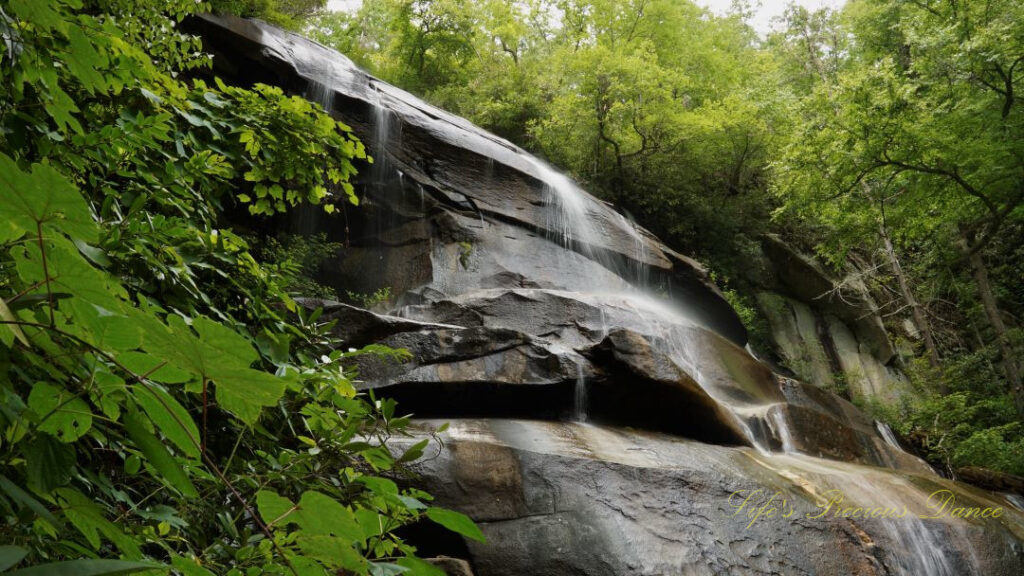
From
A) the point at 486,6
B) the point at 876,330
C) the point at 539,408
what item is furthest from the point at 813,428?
the point at 486,6

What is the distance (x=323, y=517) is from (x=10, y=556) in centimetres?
44

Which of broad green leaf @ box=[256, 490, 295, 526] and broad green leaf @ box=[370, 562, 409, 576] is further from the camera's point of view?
broad green leaf @ box=[370, 562, 409, 576]

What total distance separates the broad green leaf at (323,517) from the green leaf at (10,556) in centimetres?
41

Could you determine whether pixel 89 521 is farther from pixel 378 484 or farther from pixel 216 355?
pixel 378 484

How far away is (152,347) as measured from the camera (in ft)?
2.18

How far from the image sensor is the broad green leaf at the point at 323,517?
90 centimetres

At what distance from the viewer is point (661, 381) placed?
7.11 m

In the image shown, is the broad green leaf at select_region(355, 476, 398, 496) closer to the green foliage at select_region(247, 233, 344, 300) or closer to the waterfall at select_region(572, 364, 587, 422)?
the waterfall at select_region(572, 364, 587, 422)

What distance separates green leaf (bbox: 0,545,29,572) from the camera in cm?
49

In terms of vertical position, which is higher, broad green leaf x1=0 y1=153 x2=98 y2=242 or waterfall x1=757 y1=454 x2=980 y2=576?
broad green leaf x1=0 y1=153 x2=98 y2=242

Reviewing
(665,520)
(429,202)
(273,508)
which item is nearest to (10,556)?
(273,508)

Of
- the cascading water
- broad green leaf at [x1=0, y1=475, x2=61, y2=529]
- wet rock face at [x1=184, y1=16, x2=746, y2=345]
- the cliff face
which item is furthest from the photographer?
wet rock face at [x1=184, y1=16, x2=746, y2=345]

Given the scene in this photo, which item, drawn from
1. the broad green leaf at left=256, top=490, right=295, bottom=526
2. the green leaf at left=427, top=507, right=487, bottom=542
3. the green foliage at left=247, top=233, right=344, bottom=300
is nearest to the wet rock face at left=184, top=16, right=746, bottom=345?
the green foliage at left=247, top=233, right=344, bottom=300

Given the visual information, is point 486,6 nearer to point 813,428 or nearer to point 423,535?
point 813,428
